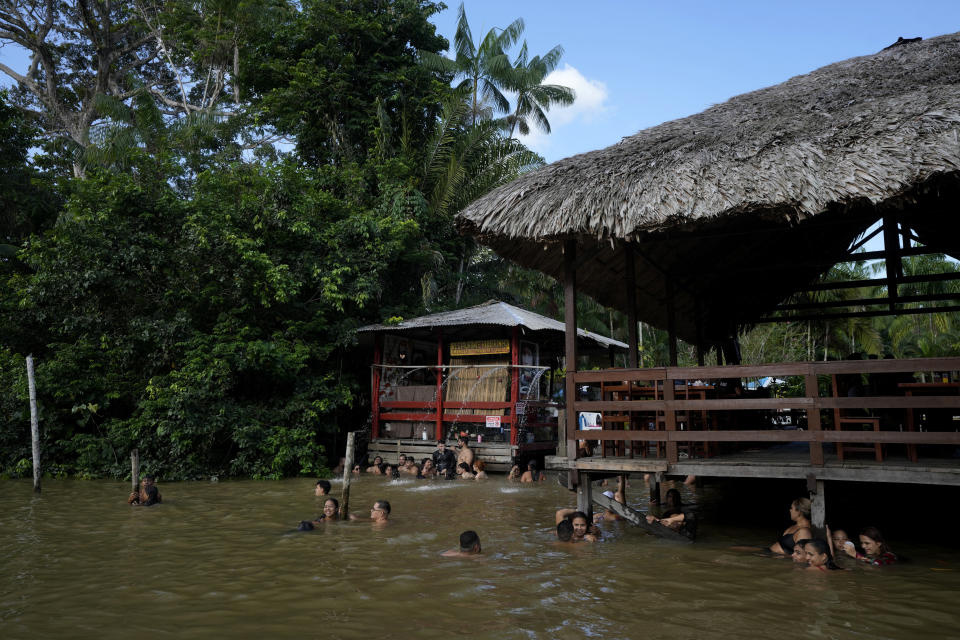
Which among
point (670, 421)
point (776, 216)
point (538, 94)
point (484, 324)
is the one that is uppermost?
point (538, 94)

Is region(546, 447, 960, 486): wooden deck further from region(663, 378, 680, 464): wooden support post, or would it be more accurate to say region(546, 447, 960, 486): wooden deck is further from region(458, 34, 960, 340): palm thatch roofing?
region(458, 34, 960, 340): palm thatch roofing

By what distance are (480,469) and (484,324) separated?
334 cm

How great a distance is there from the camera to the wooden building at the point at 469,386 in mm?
15414

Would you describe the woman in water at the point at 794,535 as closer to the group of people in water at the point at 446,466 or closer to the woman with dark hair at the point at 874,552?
the woman with dark hair at the point at 874,552

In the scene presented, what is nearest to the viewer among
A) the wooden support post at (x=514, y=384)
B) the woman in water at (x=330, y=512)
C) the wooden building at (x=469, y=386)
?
the woman in water at (x=330, y=512)

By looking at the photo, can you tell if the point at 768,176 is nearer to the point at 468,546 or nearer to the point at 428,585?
the point at 468,546

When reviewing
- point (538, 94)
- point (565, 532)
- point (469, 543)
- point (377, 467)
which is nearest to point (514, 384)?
point (377, 467)

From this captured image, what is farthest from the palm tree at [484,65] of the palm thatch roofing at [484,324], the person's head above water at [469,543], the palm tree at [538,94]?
the person's head above water at [469,543]

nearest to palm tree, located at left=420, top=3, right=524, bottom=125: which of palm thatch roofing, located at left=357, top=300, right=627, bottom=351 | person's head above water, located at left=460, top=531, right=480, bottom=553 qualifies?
palm thatch roofing, located at left=357, top=300, right=627, bottom=351

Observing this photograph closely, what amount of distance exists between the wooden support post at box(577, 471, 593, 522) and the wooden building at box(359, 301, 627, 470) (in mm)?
6701

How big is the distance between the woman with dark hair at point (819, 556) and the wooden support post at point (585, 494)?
251 cm

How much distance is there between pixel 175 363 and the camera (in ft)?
53.0

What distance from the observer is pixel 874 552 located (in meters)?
6.70

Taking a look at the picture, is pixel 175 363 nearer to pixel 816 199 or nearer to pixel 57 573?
pixel 57 573
